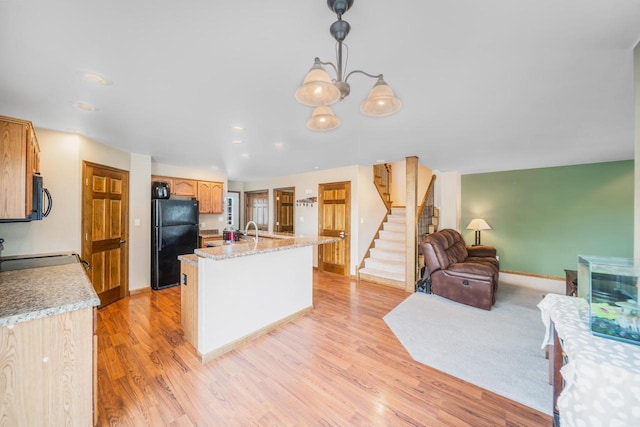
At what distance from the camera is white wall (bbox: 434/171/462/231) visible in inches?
223

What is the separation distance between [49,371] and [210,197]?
4.44 meters

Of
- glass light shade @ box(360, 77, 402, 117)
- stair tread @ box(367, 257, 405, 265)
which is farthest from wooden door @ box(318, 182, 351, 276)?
glass light shade @ box(360, 77, 402, 117)

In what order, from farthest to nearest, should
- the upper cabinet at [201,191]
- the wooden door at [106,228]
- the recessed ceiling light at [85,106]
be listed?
the upper cabinet at [201,191], the wooden door at [106,228], the recessed ceiling light at [85,106]

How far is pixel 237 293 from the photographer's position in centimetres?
243

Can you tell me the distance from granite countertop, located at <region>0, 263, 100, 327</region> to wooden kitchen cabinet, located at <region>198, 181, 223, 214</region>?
3364mm

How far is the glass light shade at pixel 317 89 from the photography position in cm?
121

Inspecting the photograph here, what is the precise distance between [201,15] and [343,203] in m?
4.19

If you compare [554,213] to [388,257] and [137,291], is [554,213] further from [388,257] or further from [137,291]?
[137,291]

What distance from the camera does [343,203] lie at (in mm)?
5137

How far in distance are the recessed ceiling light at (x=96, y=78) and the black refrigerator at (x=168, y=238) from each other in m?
2.69

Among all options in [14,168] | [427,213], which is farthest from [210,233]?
[427,213]

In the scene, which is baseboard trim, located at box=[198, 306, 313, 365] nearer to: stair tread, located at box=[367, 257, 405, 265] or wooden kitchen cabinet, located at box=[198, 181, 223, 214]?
stair tread, located at box=[367, 257, 405, 265]

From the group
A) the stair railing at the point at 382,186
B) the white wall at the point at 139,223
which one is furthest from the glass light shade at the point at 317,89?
the stair railing at the point at 382,186

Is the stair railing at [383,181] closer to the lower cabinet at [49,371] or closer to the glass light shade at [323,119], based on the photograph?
the glass light shade at [323,119]
